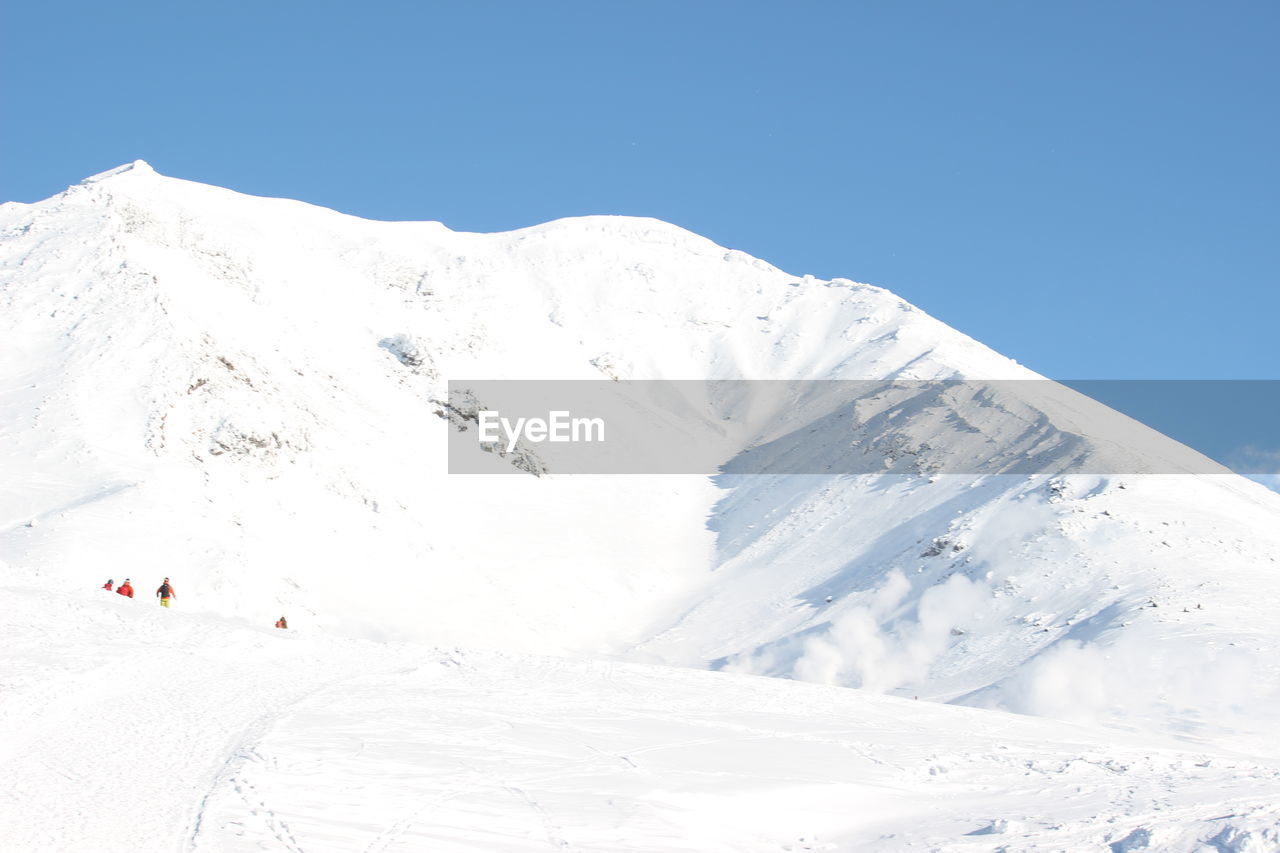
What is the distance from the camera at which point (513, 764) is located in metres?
14.0

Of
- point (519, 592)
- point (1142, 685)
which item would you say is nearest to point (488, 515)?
point (519, 592)

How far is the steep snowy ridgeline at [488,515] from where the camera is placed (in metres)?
32.6

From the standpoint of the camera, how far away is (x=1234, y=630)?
3017 cm

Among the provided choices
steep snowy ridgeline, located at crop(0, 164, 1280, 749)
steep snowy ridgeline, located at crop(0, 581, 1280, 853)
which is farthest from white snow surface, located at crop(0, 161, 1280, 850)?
steep snowy ridgeline, located at crop(0, 164, 1280, 749)

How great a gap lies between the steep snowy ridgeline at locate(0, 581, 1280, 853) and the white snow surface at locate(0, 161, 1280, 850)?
0.09m

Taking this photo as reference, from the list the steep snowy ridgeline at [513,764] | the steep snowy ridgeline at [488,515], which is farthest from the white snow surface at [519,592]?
the steep snowy ridgeline at [488,515]

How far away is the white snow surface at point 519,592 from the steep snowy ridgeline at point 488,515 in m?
0.20

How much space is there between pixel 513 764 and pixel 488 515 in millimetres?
37874

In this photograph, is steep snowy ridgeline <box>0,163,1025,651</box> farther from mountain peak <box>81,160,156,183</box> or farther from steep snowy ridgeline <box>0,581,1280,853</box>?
steep snowy ridgeline <box>0,581,1280,853</box>

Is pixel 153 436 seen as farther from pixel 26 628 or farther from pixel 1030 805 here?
pixel 1030 805

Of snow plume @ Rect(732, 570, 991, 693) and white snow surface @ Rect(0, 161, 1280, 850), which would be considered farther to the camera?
snow plume @ Rect(732, 570, 991, 693)

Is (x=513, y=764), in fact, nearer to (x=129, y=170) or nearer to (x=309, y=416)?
(x=309, y=416)

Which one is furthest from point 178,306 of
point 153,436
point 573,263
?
point 573,263

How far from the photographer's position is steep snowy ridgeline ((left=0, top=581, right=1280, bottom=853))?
10938 millimetres
